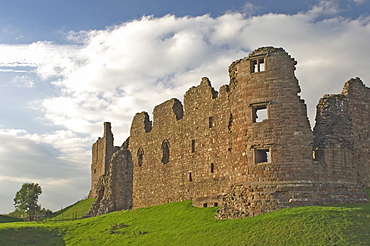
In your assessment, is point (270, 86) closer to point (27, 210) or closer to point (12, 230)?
point (12, 230)

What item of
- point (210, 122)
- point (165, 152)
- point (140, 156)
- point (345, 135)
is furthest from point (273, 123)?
point (140, 156)

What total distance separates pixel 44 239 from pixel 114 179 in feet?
31.7

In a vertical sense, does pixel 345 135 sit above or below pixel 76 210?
above

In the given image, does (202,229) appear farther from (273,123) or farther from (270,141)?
(273,123)

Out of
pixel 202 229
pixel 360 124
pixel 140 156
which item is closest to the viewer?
pixel 202 229

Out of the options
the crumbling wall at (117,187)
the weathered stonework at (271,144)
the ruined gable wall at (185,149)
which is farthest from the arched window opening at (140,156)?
the weathered stonework at (271,144)

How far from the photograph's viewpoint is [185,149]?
35.1m

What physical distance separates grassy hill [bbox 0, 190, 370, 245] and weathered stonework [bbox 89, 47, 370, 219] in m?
1.16

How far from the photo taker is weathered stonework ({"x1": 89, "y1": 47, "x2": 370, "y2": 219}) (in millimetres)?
25406

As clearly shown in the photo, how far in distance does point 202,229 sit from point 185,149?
33.9 ft

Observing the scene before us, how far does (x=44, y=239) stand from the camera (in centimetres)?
3234

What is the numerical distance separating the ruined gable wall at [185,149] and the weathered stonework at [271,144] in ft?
0.24

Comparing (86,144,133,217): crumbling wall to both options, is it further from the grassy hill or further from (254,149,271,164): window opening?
(254,149,271,164): window opening

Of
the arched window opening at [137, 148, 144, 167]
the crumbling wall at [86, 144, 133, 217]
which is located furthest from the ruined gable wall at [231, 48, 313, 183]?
the crumbling wall at [86, 144, 133, 217]
